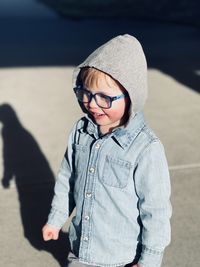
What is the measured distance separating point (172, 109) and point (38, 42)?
4960mm

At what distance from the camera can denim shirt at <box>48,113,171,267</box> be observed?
8.29 feet

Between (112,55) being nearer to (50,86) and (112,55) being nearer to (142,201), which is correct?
(142,201)

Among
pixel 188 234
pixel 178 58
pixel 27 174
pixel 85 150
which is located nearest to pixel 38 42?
pixel 178 58

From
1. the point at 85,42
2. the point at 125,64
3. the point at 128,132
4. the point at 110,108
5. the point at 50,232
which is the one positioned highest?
the point at 85,42

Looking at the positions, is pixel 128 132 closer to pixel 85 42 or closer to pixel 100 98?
pixel 100 98

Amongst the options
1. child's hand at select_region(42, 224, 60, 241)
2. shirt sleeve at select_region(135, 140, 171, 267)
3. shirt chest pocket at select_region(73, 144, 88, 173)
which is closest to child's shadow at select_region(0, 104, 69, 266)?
child's hand at select_region(42, 224, 60, 241)

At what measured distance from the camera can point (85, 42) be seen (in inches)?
438

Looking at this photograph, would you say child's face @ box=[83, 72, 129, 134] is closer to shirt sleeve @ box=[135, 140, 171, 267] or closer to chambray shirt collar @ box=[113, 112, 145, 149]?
chambray shirt collar @ box=[113, 112, 145, 149]

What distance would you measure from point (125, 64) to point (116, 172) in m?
0.50

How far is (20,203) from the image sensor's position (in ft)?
15.2

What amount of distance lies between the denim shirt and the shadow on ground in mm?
5350

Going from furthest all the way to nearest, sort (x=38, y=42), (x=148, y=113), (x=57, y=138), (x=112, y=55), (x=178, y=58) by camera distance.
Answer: (x=38, y=42)
(x=178, y=58)
(x=148, y=113)
(x=57, y=138)
(x=112, y=55)

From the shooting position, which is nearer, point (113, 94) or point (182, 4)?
point (113, 94)

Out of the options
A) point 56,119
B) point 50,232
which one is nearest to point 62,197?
point 50,232
